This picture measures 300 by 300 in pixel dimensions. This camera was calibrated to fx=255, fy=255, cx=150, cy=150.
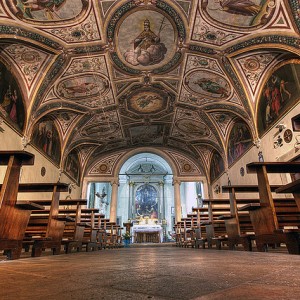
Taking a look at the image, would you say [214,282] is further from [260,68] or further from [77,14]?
[260,68]

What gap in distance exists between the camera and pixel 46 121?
474 inches

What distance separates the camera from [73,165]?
16016mm

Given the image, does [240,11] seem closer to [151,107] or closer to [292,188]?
[292,188]

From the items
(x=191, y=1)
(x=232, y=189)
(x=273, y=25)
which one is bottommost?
(x=232, y=189)

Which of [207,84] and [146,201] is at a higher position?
[207,84]

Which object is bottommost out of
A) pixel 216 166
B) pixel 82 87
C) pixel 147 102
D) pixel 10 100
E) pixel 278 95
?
pixel 10 100

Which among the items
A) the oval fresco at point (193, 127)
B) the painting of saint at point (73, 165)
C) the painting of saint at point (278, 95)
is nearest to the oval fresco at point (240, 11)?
the painting of saint at point (278, 95)

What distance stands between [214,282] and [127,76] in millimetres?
10205

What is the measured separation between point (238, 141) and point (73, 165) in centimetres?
989

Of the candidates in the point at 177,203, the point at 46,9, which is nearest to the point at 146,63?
the point at 46,9

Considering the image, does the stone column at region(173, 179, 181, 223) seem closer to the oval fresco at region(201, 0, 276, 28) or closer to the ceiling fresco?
the ceiling fresco

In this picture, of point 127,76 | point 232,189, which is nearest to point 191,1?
point 127,76

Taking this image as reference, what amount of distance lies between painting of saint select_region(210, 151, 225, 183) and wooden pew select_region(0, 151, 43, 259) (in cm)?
1278

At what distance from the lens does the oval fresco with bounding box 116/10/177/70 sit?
7977mm
